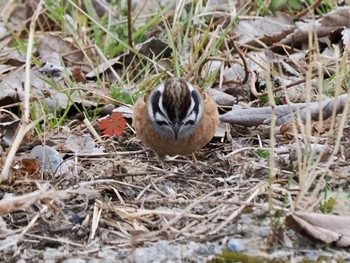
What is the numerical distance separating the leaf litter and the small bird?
0.41 feet

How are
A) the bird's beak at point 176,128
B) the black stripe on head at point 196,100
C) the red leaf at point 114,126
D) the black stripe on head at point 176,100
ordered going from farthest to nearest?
the red leaf at point 114,126
the black stripe on head at point 196,100
the bird's beak at point 176,128
the black stripe on head at point 176,100

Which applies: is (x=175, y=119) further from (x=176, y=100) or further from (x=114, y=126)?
(x=114, y=126)

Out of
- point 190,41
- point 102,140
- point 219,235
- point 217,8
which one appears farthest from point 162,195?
point 217,8

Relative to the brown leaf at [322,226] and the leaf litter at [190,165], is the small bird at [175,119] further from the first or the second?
the brown leaf at [322,226]

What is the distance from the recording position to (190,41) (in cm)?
661

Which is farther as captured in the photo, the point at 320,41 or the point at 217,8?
the point at 217,8

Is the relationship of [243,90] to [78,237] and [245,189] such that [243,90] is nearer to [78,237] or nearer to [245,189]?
[245,189]

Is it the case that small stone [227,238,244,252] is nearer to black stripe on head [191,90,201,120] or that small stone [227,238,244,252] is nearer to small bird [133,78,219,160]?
small bird [133,78,219,160]

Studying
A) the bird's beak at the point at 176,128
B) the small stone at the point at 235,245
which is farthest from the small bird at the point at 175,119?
the small stone at the point at 235,245

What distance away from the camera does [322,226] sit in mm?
3619

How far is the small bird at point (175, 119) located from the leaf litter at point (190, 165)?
124 millimetres

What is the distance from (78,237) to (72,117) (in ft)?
6.27

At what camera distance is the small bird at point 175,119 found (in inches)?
183

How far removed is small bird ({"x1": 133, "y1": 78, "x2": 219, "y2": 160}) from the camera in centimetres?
464
